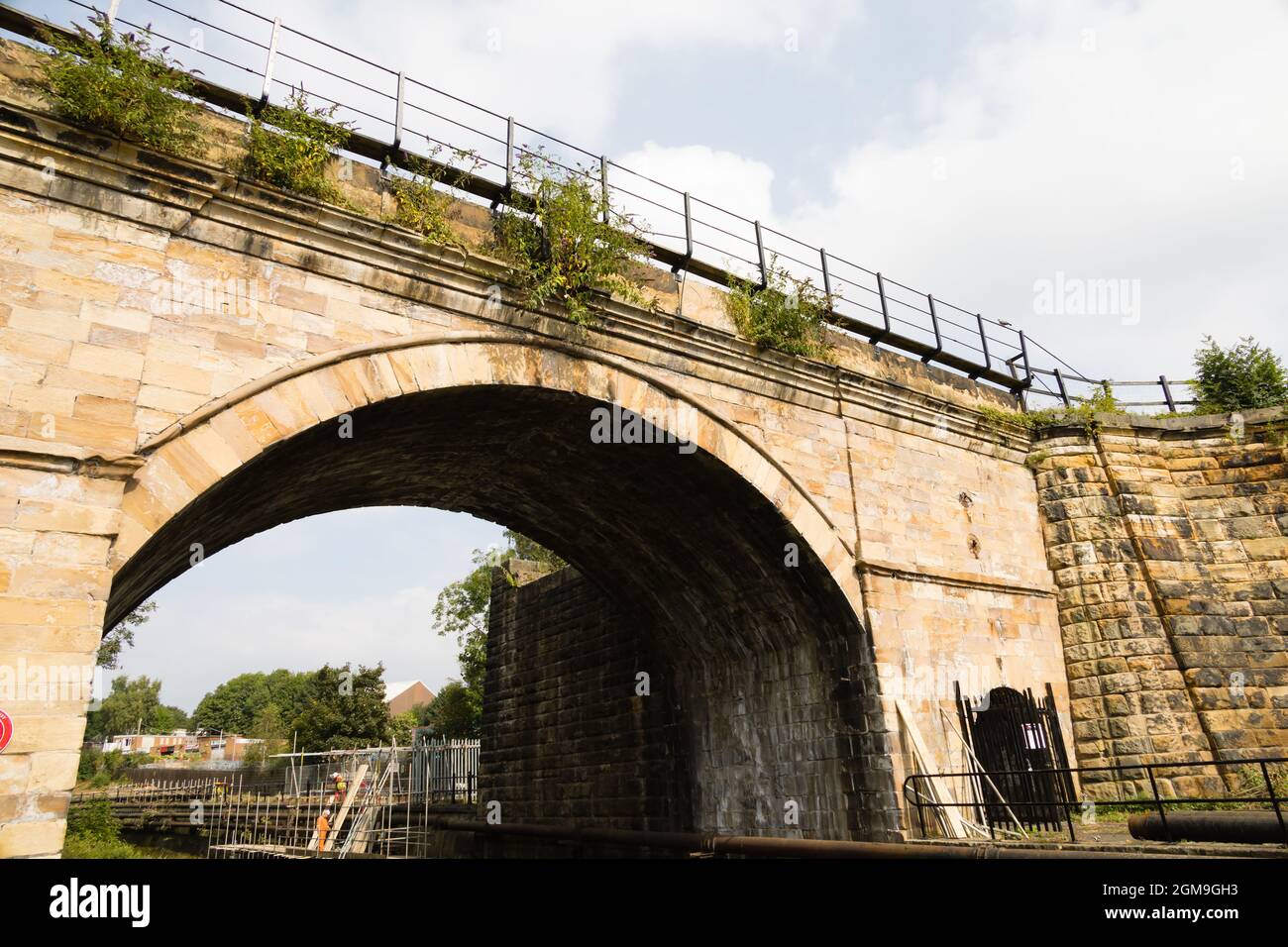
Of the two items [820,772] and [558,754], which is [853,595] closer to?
[820,772]

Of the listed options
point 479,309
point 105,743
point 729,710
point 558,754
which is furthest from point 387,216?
point 105,743

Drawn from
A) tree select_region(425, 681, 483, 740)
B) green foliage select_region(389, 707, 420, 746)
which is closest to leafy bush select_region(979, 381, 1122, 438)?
tree select_region(425, 681, 483, 740)

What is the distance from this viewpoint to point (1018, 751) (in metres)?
11.4

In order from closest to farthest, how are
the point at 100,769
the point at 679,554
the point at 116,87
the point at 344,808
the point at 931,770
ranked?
the point at 116,87, the point at 931,770, the point at 679,554, the point at 344,808, the point at 100,769

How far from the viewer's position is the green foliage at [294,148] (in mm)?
7598

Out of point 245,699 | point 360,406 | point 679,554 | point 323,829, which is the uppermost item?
point 245,699

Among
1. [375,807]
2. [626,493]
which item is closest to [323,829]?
[375,807]

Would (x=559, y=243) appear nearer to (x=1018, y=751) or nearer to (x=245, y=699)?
(x=1018, y=751)

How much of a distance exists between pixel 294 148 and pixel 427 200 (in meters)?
1.33

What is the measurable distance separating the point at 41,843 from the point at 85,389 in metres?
3.18

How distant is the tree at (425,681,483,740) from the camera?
36.5 m

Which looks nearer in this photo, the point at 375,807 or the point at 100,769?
the point at 375,807

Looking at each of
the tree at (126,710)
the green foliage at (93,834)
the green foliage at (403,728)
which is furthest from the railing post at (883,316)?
the tree at (126,710)
